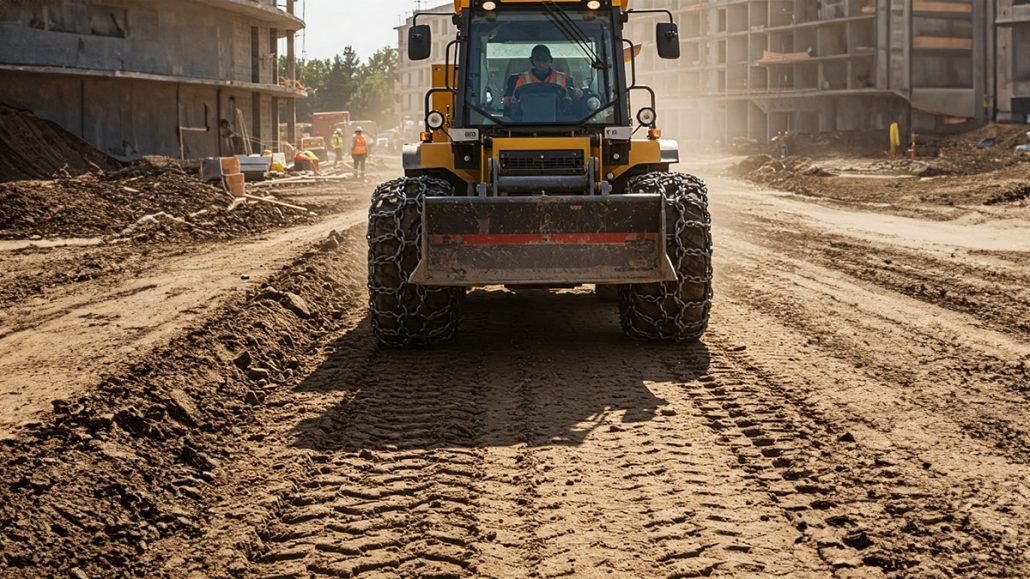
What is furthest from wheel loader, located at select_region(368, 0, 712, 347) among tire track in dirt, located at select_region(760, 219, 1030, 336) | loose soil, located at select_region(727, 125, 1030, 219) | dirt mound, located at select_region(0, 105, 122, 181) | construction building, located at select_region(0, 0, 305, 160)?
construction building, located at select_region(0, 0, 305, 160)

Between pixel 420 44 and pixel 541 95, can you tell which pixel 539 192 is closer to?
pixel 541 95

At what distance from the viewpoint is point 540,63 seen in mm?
10242

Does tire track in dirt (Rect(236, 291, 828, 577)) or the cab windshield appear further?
the cab windshield

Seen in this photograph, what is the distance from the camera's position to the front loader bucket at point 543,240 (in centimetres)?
902

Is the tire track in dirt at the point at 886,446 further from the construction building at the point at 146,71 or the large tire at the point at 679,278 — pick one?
the construction building at the point at 146,71

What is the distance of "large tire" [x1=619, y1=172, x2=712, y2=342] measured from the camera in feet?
30.3

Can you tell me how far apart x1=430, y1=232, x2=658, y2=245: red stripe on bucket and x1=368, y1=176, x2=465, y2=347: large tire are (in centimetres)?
30

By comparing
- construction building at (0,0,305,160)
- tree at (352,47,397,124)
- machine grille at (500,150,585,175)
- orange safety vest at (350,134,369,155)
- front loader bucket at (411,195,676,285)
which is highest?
tree at (352,47,397,124)

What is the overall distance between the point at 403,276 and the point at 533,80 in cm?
228

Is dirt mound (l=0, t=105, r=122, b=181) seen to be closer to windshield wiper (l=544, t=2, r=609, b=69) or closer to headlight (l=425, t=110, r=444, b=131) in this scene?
headlight (l=425, t=110, r=444, b=131)

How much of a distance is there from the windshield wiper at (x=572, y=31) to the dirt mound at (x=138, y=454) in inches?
143

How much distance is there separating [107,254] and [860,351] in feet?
38.0

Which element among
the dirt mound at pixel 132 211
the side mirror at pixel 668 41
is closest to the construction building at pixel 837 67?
the dirt mound at pixel 132 211

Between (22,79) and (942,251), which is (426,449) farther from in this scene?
(22,79)
